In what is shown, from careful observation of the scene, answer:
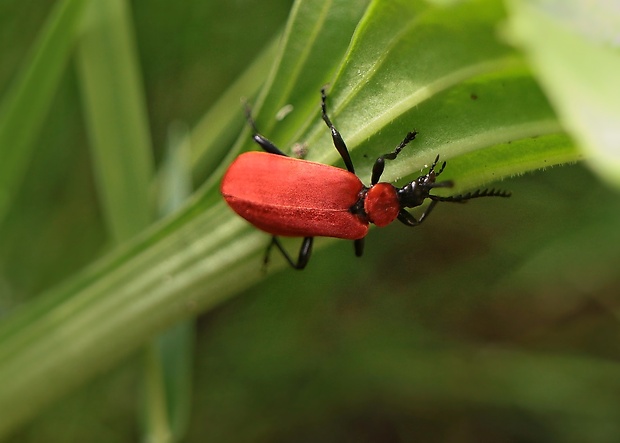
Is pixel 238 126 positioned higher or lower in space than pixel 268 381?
higher

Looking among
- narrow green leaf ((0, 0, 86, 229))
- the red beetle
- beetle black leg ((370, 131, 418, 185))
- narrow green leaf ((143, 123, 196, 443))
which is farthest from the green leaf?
narrow green leaf ((143, 123, 196, 443))

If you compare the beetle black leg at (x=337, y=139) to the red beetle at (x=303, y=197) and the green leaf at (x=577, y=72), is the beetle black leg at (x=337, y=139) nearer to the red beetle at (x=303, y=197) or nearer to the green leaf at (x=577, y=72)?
the red beetle at (x=303, y=197)

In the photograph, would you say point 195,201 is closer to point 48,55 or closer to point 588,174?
point 48,55

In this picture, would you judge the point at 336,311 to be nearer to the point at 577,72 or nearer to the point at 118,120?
the point at 118,120

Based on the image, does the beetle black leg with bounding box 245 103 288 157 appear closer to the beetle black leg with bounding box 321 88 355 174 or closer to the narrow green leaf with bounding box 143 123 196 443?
the beetle black leg with bounding box 321 88 355 174

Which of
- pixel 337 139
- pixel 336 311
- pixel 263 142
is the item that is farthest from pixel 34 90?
pixel 336 311

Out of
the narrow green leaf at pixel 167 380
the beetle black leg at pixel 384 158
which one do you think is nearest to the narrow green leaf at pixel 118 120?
the narrow green leaf at pixel 167 380

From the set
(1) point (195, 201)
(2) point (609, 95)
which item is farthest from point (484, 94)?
(1) point (195, 201)
